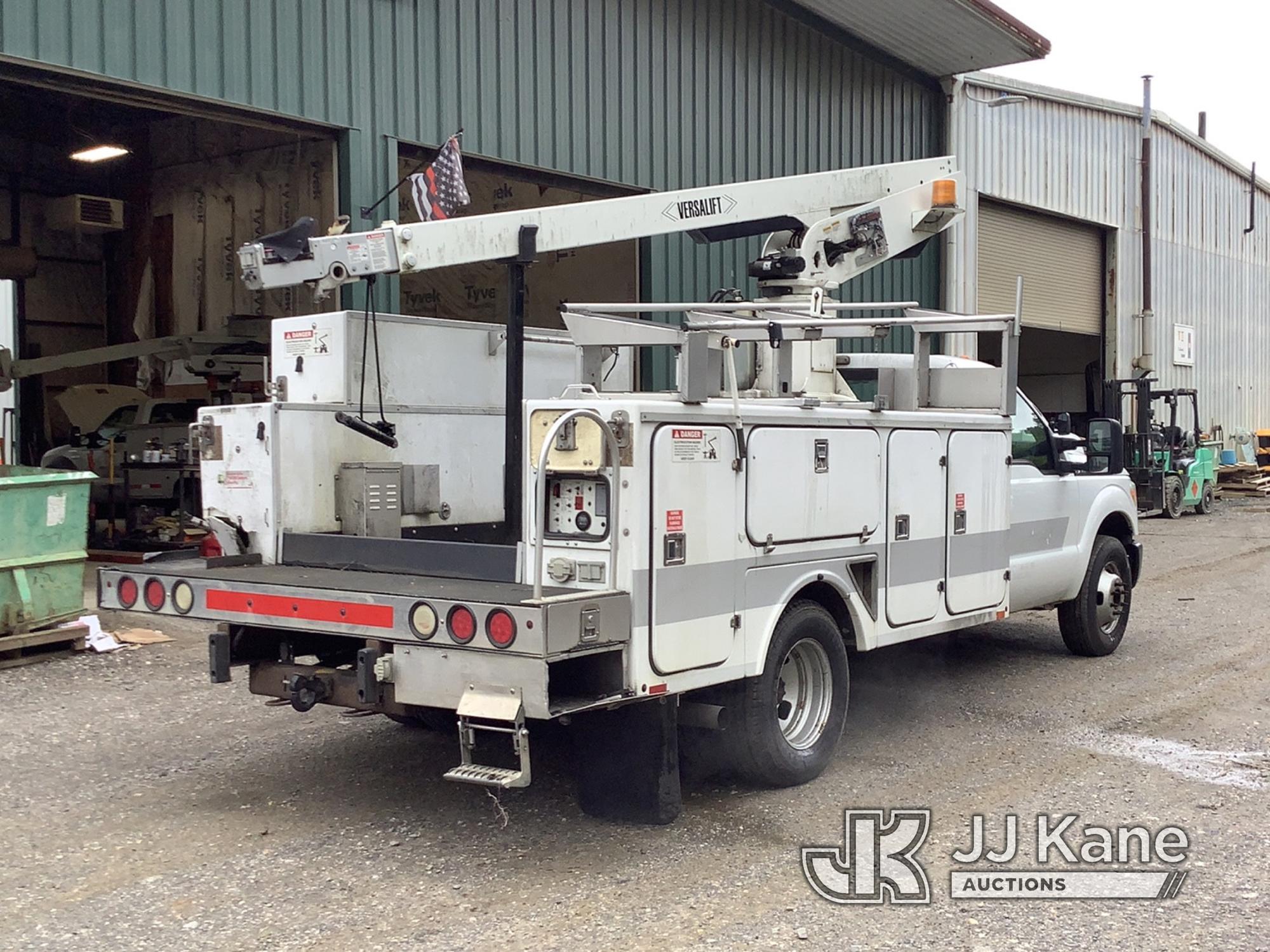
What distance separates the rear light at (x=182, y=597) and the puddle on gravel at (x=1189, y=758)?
444cm

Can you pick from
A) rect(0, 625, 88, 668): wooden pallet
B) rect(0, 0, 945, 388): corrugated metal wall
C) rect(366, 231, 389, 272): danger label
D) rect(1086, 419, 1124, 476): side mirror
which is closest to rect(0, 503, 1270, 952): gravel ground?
rect(0, 625, 88, 668): wooden pallet

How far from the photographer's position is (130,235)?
18.9 m

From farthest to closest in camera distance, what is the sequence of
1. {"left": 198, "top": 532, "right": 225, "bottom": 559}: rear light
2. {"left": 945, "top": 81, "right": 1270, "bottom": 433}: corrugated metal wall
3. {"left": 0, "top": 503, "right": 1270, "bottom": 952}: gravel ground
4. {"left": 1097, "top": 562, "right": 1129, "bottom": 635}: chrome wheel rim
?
{"left": 945, "top": 81, "right": 1270, "bottom": 433}: corrugated metal wall
{"left": 1097, "top": 562, "right": 1129, "bottom": 635}: chrome wheel rim
{"left": 198, "top": 532, "right": 225, "bottom": 559}: rear light
{"left": 0, "top": 503, "right": 1270, "bottom": 952}: gravel ground

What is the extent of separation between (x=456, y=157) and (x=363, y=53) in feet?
14.3

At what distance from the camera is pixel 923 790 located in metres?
5.89

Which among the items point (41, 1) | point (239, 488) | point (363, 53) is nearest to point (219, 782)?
point (239, 488)

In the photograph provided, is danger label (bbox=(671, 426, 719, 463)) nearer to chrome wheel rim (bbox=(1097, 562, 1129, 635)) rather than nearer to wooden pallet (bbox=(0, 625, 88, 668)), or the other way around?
chrome wheel rim (bbox=(1097, 562, 1129, 635))

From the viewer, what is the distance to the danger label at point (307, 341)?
20.9ft

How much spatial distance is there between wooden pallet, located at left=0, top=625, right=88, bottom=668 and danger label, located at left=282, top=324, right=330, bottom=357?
3516 millimetres

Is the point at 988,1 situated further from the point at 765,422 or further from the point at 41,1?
the point at 765,422

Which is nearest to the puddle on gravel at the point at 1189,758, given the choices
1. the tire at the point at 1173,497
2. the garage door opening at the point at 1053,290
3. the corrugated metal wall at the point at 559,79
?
the corrugated metal wall at the point at 559,79

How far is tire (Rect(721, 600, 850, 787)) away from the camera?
5.50m

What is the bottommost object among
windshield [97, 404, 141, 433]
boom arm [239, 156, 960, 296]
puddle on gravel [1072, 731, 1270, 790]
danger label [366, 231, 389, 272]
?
puddle on gravel [1072, 731, 1270, 790]

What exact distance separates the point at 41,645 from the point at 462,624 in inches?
214
